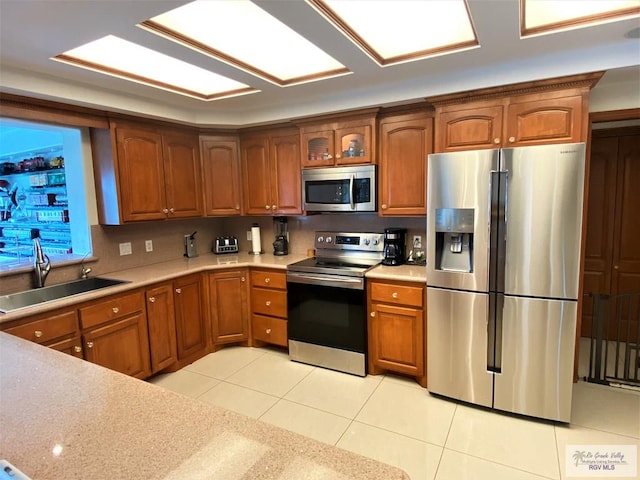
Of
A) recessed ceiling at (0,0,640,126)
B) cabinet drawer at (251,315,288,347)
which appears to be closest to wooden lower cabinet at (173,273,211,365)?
cabinet drawer at (251,315,288,347)

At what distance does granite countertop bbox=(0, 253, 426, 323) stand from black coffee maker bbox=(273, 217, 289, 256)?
9 centimetres

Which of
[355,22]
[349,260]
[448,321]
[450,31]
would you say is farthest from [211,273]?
[450,31]

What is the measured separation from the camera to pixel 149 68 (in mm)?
2416

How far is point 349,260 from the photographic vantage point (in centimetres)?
344

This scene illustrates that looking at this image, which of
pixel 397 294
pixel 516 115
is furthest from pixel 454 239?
pixel 516 115

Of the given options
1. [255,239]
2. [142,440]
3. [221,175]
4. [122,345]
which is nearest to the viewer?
[142,440]

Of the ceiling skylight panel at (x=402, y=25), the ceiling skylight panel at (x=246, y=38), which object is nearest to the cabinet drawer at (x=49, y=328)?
the ceiling skylight panel at (x=246, y=38)

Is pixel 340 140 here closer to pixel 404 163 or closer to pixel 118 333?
pixel 404 163

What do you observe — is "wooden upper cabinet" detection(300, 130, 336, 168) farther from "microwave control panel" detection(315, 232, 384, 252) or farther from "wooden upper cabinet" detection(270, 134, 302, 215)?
"microwave control panel" detection(315, 232, 384, 252)

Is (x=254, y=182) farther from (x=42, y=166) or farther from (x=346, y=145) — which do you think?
(x=42, y=166)

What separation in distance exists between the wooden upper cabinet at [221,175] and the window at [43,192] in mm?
1029

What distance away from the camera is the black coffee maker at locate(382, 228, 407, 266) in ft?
10.3

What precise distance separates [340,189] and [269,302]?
126cm

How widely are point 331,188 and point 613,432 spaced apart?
8.51 feet
